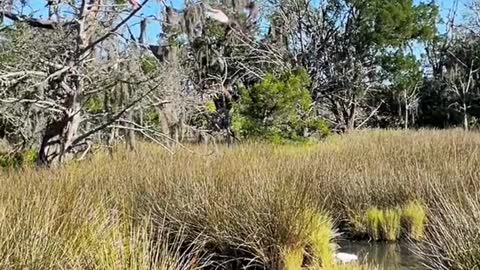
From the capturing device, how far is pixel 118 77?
7754 millimetres

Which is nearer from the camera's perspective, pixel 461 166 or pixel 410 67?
pixel 461 166

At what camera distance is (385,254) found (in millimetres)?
6379

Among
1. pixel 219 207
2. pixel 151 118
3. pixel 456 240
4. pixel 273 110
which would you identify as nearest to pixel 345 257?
pixel 219 207

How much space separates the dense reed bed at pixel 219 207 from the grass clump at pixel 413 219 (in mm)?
12

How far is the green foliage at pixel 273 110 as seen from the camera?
13086 millimetres

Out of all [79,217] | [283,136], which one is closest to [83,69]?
[79,217]

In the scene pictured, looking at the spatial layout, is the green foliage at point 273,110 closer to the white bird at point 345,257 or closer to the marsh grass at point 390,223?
the marsh grass at point 390,223

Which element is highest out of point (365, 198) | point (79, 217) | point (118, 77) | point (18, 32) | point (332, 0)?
point (332, 0)

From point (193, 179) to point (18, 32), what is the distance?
489 cm

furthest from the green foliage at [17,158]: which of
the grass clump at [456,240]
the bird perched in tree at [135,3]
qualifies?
the grass clump at [456,240]

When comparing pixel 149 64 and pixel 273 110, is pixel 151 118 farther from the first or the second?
pixel 273 110

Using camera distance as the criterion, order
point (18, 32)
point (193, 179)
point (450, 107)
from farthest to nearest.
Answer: point (450, 107), point (18, 32), point (193, 179)

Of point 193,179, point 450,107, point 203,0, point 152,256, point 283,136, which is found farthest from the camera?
point 450,107

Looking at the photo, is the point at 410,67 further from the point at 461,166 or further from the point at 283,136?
the point at 461,166
